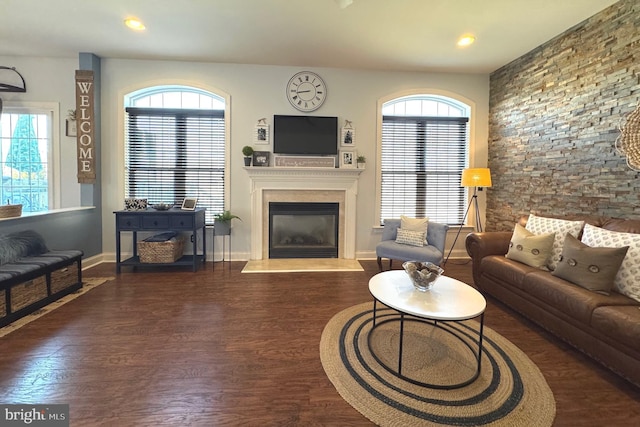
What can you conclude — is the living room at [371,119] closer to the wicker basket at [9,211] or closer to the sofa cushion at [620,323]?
the wicker basket at [9,211]

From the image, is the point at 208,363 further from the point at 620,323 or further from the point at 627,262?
the point at 627,262

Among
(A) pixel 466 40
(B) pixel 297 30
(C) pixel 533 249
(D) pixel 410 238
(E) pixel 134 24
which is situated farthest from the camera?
(D) pixel 410 238

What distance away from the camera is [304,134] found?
4234 millimetres

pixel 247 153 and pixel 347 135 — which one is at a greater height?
pixel 347 135

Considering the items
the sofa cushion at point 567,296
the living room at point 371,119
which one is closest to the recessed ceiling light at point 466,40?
the living room at point 371,119

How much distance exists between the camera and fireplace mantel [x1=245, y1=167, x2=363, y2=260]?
13.9 feet

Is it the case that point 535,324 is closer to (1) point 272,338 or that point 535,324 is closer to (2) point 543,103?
(1) point 272,338

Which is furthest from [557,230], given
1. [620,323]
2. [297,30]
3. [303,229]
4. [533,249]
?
[297,30]

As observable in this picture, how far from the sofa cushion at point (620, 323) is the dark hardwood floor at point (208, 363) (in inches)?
11.5

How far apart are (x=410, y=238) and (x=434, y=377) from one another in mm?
2277

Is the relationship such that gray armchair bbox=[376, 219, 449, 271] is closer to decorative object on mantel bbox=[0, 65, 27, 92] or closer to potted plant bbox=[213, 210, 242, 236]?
potted plant bbox=[213, 210, 242, 236]

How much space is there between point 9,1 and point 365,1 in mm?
3485

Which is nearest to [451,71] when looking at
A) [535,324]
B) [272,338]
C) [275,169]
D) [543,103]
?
[543,103]

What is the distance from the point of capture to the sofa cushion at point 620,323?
1628 mm
